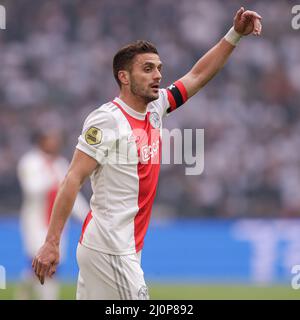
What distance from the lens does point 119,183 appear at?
603 cm

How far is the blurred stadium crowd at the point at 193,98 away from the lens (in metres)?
16.6

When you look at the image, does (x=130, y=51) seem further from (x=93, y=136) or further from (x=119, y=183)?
(x=119, y=183)

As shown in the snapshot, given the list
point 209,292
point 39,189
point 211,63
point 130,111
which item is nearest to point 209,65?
point 211,63

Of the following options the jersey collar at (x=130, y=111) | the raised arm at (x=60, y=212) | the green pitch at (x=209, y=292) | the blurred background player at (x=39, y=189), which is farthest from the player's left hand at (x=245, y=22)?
the green pitch at (x=209, y=292)

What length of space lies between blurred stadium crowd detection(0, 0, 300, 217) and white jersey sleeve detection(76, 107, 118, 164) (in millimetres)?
10302

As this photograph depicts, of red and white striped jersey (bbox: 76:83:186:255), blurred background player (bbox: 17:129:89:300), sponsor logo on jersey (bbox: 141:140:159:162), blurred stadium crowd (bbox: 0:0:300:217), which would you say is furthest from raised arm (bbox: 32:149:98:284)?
blurred stadium crowd (bbox: 0:0:300:217)

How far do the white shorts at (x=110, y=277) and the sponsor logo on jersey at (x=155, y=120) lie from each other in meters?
0.96

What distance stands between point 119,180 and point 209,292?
6597 mm

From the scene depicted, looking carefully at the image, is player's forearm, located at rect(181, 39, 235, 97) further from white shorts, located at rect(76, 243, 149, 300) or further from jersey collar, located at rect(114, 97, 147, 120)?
white shorts, located at rect(76, 243, 149, 300)

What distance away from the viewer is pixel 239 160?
1711 cm

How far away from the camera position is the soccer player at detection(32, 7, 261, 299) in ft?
19.2
